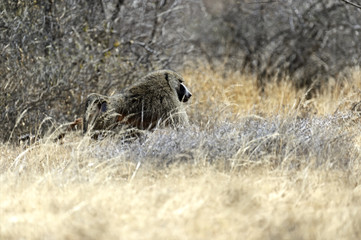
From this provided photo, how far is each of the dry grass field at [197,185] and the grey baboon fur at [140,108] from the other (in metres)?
0.22

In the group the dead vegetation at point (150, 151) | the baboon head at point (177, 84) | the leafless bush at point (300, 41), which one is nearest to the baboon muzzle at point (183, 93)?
the baboon head at point (177, 84)

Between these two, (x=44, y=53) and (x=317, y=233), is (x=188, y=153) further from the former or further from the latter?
(x=44, y=53)

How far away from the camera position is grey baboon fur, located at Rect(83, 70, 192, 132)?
21.1ft

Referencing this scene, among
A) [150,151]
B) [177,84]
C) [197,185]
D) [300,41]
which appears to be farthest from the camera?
[300,41]

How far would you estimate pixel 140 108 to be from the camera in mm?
6465

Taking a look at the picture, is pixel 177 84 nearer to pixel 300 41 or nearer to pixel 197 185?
pixel 197 185

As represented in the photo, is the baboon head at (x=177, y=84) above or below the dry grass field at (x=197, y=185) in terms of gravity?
above

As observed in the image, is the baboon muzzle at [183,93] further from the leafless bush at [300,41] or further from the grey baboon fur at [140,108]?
the leafless bush at [300,41]

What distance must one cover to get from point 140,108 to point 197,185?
2.08m

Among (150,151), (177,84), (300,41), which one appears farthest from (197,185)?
(300,41)

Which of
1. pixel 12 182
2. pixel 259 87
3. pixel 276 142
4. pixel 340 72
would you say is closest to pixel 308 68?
pixel 340 72

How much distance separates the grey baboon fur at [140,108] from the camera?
6.43 meters

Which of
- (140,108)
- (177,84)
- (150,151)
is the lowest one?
(150,151)

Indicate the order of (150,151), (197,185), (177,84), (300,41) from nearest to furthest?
(197,185) → (150,151) → (177,84) → (300,41)
